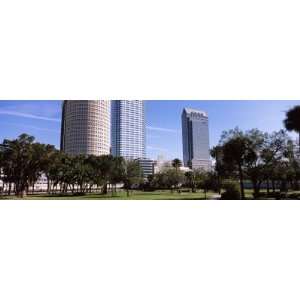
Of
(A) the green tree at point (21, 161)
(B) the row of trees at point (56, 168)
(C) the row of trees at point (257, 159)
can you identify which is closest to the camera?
(C) the row of trees at point (257, 159)

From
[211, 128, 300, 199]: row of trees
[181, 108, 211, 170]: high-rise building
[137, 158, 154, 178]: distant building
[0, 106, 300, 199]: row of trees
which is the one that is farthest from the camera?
[137, 158, 154, 178]: distant building

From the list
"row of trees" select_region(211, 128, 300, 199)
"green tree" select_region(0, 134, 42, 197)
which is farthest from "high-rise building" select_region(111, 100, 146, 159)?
"green tree" select_region(0, 134, 42, 197)

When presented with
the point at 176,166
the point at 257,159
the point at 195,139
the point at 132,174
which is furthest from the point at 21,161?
the point at 257,159

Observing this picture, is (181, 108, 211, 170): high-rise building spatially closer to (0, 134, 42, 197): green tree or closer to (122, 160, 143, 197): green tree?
(122, 160, 143, 197): green tree

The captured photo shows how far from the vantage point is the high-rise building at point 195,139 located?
1233 cm

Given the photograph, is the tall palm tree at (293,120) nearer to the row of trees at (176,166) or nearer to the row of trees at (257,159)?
the row of trees at (176,166)

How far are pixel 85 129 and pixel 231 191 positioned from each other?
8.53m

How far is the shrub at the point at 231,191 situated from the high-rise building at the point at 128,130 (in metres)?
4.33

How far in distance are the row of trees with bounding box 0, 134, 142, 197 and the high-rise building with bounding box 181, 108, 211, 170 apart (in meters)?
5.80

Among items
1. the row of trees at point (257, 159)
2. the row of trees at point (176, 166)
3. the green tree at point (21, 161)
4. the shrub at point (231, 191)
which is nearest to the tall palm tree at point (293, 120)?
the row of trees at point (176, 166)

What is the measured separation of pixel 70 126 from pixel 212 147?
791 cm

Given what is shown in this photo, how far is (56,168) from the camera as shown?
21.7 meters

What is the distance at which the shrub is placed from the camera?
14279mm
